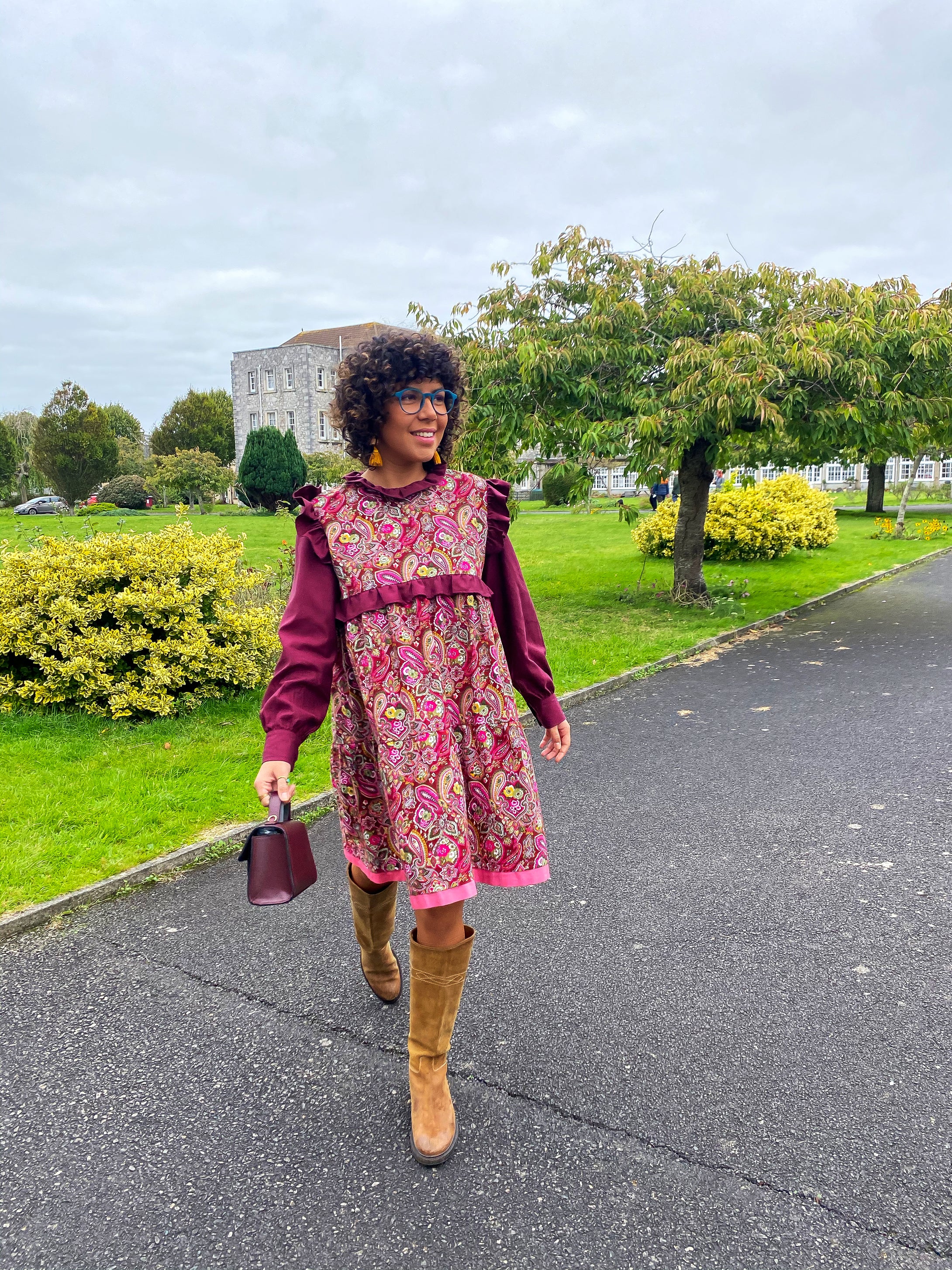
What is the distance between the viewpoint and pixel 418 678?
88.5 inches

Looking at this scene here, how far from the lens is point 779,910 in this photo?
11.5 ft

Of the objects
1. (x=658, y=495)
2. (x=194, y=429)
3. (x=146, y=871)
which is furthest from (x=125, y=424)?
(x=146, y=871)

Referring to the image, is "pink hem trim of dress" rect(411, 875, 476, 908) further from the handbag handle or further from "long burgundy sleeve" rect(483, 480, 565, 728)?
"long burgundy sleeve" rect(483, 480, 565, 728)

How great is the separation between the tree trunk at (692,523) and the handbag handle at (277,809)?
32.1 feet

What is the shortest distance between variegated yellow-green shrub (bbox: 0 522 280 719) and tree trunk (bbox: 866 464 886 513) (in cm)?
2828

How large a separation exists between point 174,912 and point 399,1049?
142 cm

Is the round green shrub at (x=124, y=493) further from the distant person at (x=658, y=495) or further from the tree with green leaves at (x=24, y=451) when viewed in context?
the distant person at (x=658, y=495)

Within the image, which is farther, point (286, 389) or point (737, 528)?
point (286, 389)

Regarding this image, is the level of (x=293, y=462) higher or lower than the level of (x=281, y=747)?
higher

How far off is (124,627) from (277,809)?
4.65 meters

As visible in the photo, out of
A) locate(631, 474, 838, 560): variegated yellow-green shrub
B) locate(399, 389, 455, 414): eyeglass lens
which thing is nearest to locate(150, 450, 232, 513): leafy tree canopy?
locate(631, 474, 838, 560): variegated yellow-green shrub

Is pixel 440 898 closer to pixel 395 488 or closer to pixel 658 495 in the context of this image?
pixel 395 488

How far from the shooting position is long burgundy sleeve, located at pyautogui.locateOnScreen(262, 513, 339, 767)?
2262 mm

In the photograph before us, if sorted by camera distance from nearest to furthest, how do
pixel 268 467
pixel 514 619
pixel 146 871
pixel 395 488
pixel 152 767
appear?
1. pixel 395 488
2. pixel 514 619
3. pixel 146 871
4. pixel 152 767
5. pixel 268 467
